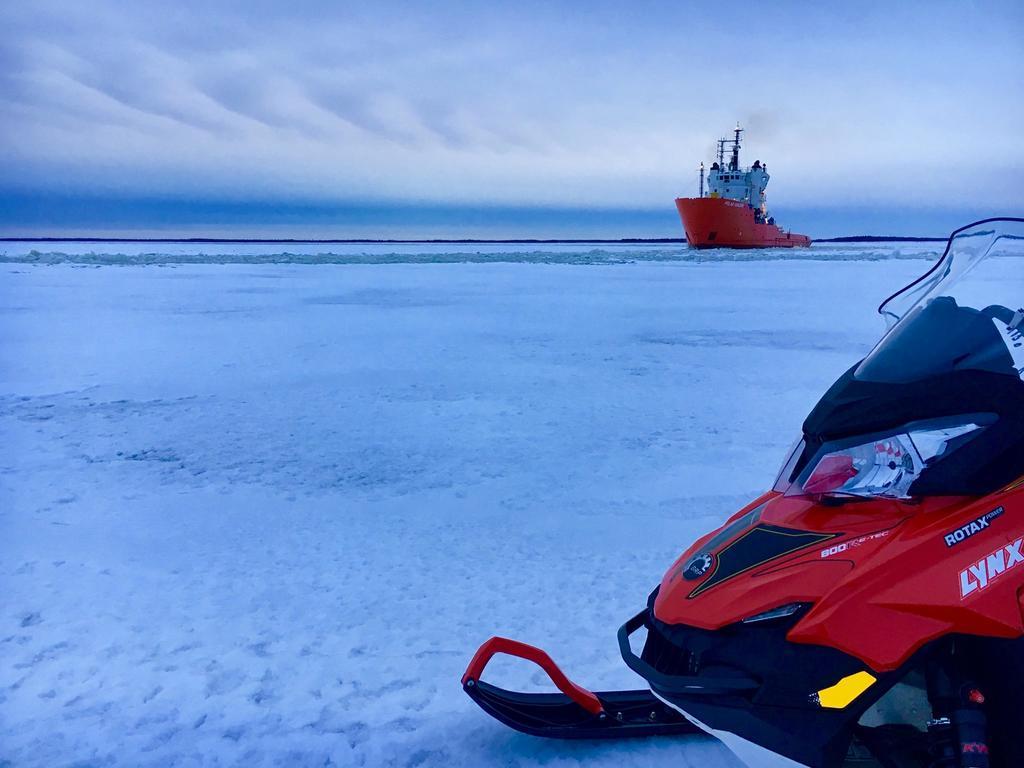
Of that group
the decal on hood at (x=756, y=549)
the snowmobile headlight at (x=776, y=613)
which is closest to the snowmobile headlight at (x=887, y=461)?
the decal on hood at (x=756, y=549)

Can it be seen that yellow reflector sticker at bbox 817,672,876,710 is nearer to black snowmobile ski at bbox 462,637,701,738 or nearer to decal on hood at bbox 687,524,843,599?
decal on hood at bbox 687,524,843,599

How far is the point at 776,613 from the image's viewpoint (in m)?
1.37

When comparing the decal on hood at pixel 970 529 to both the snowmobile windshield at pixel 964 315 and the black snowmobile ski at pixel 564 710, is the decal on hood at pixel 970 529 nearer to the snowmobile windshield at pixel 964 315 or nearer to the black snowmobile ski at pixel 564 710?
the snowmobile windshield at pixel 964 315

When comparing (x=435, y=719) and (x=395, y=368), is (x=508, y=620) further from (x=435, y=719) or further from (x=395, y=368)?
(x=395, y=368)

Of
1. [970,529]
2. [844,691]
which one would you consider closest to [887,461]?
[970,529]

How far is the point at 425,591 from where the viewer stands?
2715 millimetres

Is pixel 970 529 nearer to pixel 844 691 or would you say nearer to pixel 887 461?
pixel 887 461

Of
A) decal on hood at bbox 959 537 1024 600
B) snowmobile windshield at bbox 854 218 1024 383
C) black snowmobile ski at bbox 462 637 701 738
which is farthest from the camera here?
black snowmobile ski at bbox 462 637 701 738

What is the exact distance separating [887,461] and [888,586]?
239 mm

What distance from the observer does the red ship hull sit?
142ft

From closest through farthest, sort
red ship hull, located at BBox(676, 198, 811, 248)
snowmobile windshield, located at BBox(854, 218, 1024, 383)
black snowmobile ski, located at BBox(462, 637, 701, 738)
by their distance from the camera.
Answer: snowmobile windshield, located at BBox(854, 218, 1024, 383)
black snowmobile ski, located at BBox(462, 637, 701, 738)
red ship hull, located at BBox(676, 198, 811, 248)

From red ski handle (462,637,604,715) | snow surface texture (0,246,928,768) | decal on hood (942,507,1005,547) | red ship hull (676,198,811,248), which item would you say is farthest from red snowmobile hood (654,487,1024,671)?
red ship hull (676,198,811,248)

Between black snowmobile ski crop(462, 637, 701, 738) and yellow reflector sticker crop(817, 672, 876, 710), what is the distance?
2.47ft

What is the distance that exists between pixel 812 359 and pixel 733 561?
6903 mm
